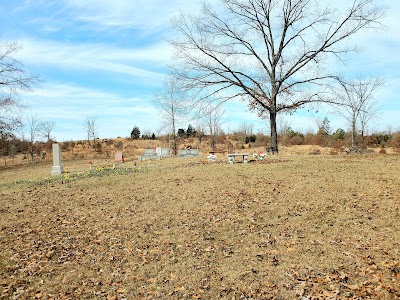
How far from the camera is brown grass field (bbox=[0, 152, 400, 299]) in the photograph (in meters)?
4.44

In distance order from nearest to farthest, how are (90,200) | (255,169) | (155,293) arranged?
(155,293) < (90,200) < (255,169)

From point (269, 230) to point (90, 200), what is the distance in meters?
5.77

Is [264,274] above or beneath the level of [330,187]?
beneath

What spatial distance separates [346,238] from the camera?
5547 mm

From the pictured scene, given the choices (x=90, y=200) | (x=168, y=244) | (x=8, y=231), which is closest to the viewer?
(x=168, y=244)

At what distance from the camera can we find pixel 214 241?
596 centimetres

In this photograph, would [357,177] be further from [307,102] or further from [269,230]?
[307,102]

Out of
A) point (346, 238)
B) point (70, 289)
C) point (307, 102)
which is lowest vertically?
point (70, 289)

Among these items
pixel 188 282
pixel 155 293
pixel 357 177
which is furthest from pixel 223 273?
pixel 357 177

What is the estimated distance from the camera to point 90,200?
9.62 metres

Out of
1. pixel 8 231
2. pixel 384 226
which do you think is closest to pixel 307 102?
pixel 384 226

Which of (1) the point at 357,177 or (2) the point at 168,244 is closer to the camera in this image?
(2) the point at 168,244

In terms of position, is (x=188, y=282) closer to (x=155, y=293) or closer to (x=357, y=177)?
(x=155, y=293)

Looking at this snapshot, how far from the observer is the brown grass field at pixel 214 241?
444 centimetres
